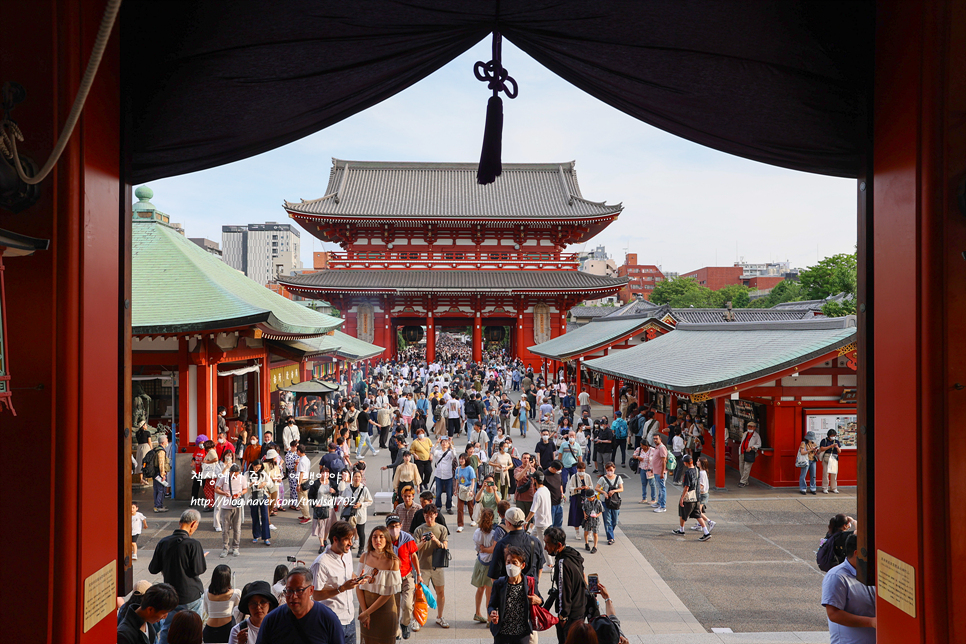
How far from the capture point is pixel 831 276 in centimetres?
4344

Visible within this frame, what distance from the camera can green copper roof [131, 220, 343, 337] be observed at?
34.1ft

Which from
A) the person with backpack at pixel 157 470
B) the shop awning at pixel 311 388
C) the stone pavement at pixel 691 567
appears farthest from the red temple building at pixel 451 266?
the stone pavement at pixel 691 567

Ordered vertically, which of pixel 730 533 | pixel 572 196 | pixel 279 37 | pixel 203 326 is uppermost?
pixel 572 196

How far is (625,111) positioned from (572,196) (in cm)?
3472

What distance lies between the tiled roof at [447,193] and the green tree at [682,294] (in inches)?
1535

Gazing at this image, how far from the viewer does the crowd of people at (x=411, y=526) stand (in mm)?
4348

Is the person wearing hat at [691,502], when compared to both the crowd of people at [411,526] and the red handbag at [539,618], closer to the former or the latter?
the crowd of people at [411,526]

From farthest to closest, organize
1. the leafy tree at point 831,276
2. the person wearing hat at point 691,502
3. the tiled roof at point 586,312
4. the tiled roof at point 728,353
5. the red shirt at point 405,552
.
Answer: the tiled roof at point 586,312, the leafy tree at point 831,276, the tiled roof at point 728,353, the person wearing hat at point 691,502, the red shirt at point 405,552

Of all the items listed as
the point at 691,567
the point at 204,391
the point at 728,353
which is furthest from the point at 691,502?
the point at 204,391

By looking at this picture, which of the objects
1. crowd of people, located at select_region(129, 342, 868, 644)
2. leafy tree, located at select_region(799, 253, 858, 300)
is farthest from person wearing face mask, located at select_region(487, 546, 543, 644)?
leafy tree, located at select_region(799, 253, 858, 300)

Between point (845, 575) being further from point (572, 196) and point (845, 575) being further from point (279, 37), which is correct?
point (572, 196)

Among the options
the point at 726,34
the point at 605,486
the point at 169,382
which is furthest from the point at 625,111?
the point at 169,382

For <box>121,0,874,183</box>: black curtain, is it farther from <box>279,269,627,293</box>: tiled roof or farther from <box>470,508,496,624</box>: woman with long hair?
<box>279,269,627,293</box>: tiled roof

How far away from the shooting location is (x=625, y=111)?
304 cm
